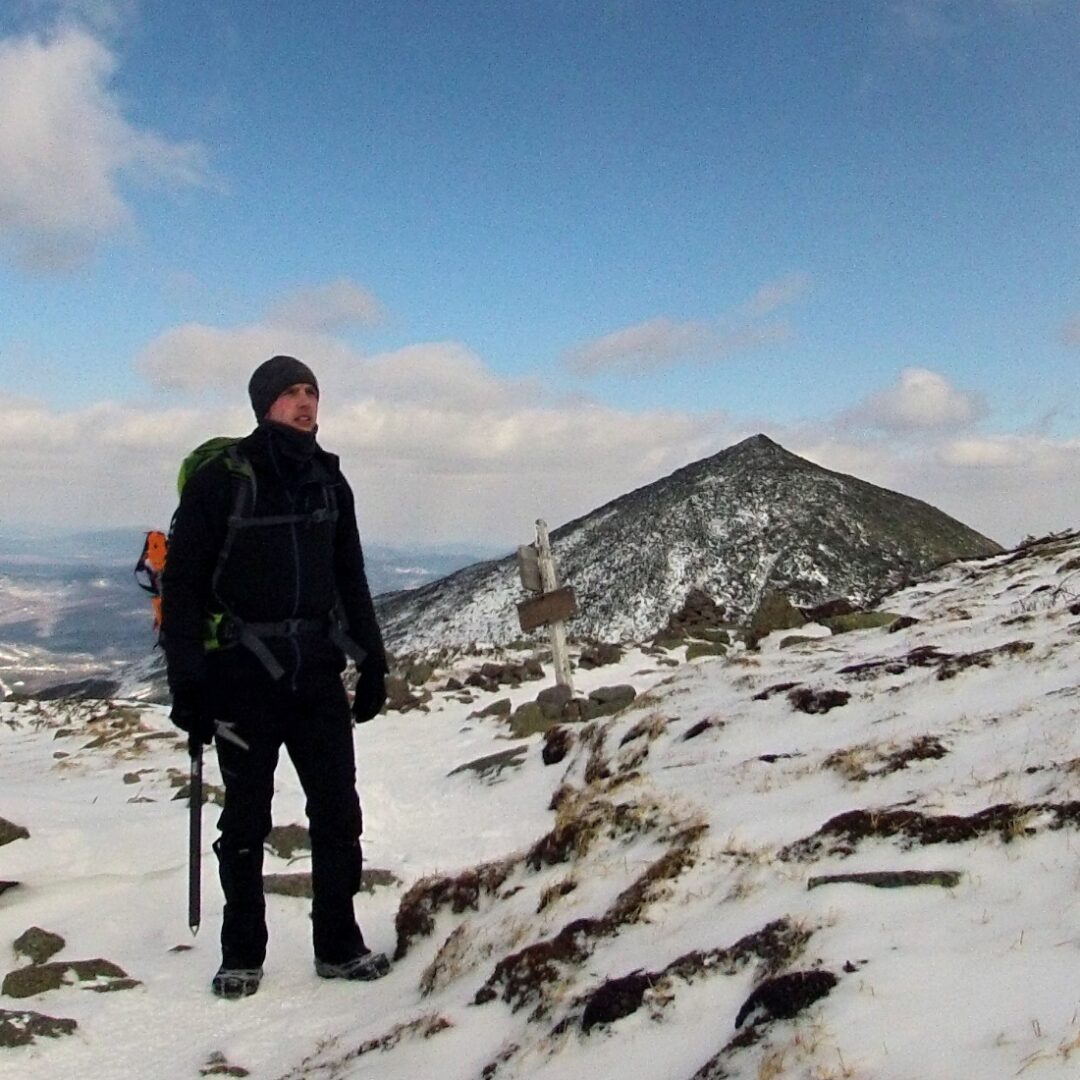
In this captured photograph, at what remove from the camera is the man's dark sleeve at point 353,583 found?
5086 mm

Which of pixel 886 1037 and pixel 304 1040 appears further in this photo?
pixel 304 1040

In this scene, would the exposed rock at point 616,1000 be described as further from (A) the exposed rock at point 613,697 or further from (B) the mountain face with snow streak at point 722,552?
(B) the mountain face with snow streak at point 722,552

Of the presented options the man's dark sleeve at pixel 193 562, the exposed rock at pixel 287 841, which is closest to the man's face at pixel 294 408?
the man's dark sleeve at pixel 193 562

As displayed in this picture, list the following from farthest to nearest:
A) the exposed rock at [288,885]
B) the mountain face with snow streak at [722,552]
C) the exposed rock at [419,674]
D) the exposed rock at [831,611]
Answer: the mountain face with snow streak at [722,552] → the exposed rock at [419,674] → the exposed rock at [831,611] → the exposed rock at [288,885]

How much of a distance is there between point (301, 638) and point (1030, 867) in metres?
3.43

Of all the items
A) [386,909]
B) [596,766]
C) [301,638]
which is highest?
[301,638]

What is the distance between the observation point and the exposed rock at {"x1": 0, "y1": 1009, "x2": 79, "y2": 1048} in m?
3.95

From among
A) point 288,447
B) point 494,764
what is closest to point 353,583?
point 288,447

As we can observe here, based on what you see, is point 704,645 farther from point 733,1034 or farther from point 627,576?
point 733,1034

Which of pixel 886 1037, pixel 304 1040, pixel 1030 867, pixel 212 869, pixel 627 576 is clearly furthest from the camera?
pixel 627 576

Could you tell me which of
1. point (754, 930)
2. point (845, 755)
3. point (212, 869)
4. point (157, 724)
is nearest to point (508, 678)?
point (157, 724)

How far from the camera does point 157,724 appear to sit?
54.5ft

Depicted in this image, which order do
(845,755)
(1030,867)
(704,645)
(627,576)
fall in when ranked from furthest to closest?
(627,576) → (704,645) → (845,755) → (1030,867)

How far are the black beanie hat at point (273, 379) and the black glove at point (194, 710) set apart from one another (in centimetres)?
147
